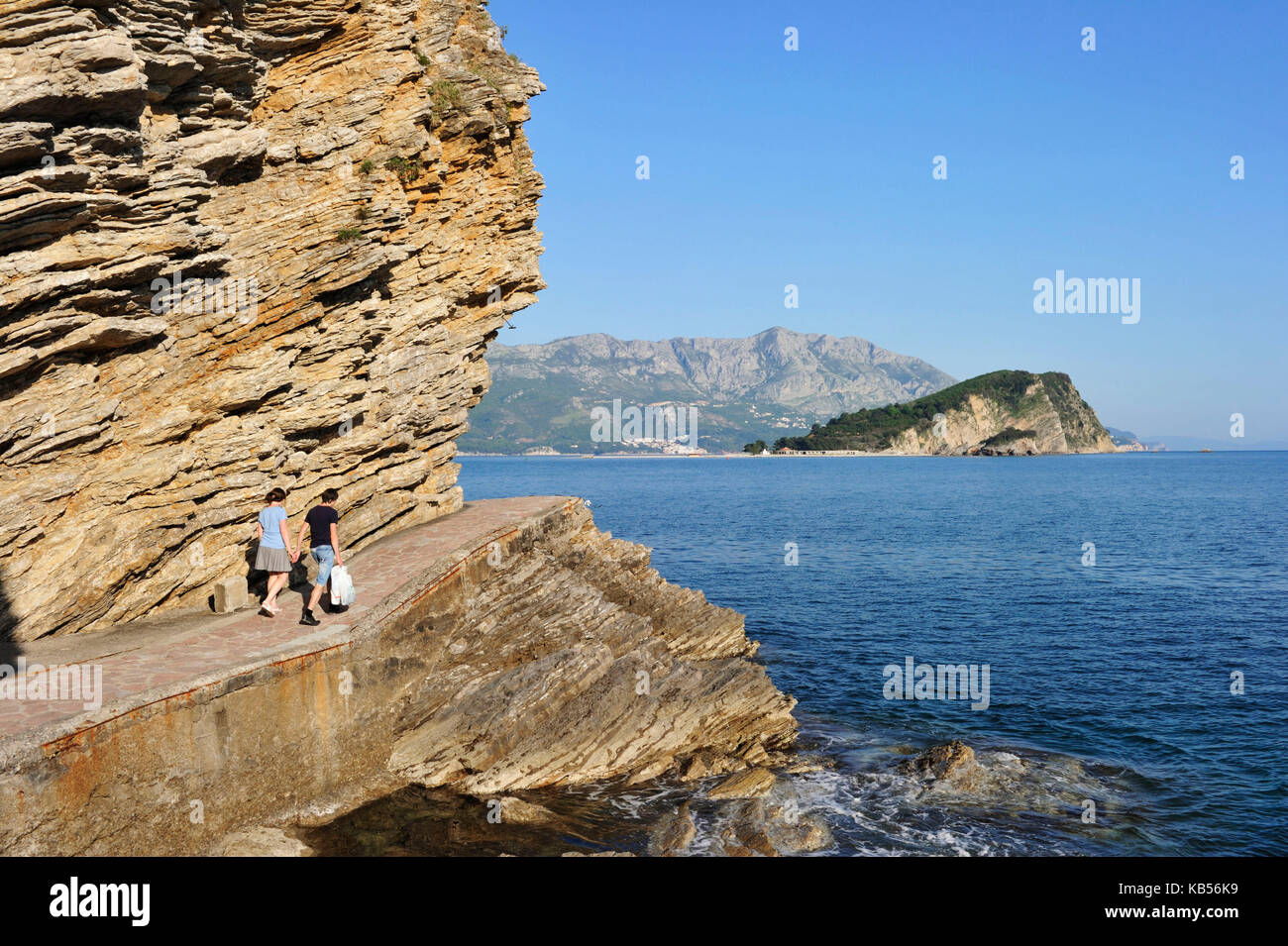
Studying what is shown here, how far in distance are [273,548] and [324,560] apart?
0.91 m

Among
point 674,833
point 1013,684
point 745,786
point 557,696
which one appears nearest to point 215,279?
point 557,696

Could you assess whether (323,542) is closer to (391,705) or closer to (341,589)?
(341,589)

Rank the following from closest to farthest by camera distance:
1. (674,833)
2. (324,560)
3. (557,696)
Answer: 1. (674,833)
2. (324,560)
3. (557,696)

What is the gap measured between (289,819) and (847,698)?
51.9ft

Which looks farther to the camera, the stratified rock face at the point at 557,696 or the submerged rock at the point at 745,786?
the submerged rock at the point at 745,786

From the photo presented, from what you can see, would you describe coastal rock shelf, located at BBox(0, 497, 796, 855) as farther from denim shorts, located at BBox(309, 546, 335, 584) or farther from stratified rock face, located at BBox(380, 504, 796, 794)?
denim shorts, located at BBox(309, 546, 335, 584)

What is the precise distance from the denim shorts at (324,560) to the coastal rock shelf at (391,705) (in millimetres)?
864

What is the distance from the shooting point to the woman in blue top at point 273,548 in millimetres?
16094

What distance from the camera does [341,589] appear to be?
15.9 meters

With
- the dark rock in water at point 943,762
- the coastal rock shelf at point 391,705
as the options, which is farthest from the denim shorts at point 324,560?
the dark rock in water at point 943,762

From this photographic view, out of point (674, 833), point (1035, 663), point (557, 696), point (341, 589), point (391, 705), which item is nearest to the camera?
point (674, 833)

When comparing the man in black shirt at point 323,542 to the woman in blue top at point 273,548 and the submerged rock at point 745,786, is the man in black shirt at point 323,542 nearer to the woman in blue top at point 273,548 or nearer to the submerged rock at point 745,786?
the woman in blue top at point 273,548
